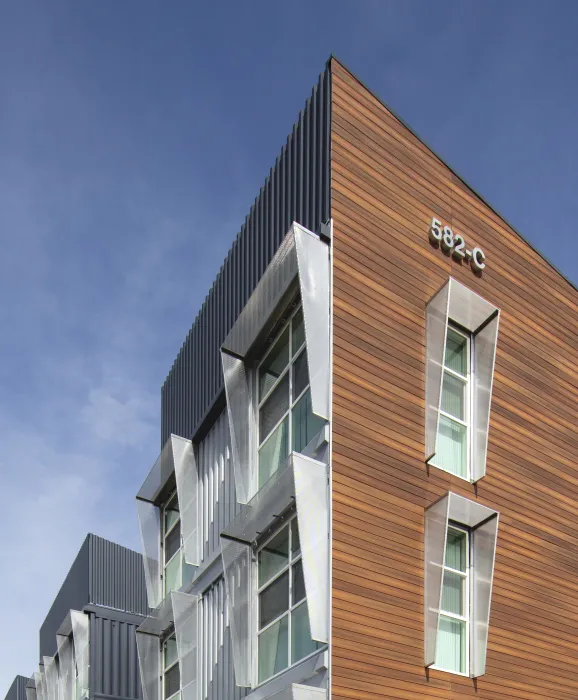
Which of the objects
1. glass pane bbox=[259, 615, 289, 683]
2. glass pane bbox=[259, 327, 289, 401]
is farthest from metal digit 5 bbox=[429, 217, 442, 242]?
glass pane bbox=[259, 615, 289, 683]

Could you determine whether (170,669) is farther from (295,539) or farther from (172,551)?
(295,539)

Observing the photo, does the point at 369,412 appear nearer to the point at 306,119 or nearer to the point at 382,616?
the point at 382,616

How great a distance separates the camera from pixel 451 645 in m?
15.5

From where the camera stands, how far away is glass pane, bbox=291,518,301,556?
15.5 m

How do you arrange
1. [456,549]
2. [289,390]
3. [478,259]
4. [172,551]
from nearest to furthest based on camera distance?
1. [456,549]
2. [289,390]
3. [478,259]
4. [172,551]

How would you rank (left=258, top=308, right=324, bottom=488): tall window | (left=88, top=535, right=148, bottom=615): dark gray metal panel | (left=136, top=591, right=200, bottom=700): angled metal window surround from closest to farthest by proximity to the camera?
(left=258, top=308, right=324, bottom=488): tall window, (left=136, top=591, right=200, bottom=700): angled metal window surround, (left=88, top=535, right=148, bottom=615): dark gray metal panel

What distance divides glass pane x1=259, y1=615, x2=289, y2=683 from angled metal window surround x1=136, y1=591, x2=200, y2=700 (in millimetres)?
3641

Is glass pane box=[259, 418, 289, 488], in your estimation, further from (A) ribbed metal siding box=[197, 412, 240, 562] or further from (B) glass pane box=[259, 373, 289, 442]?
(A) ribbed metal siding box=[197, 412, 240, 562]

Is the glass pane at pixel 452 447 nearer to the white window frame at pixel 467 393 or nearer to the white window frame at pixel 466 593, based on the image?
the white window frame at pixel 467 393

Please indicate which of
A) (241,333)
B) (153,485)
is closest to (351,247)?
(241,333)

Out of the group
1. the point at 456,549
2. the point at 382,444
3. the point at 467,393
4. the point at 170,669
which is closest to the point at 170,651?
the point at 170,669

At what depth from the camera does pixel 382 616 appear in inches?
559

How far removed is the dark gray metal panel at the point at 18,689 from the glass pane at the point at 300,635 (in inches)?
1176

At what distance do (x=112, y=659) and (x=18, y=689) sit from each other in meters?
15.9
